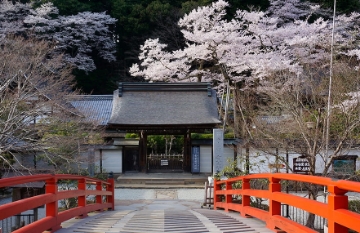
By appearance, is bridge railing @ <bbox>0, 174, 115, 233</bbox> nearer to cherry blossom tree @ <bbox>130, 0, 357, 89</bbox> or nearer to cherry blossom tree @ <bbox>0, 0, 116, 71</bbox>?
cherry blossom tree @ <bbox>130, 0, 357, 89</bbox>

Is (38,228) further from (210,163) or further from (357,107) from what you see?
(210,163)

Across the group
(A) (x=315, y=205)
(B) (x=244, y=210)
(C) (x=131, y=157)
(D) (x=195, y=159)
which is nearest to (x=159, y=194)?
(D) (x=195, y=159)

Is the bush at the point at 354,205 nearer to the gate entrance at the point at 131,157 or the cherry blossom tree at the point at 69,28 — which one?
the gate entrance at the point at 131,157

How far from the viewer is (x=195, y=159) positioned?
65.0 ft

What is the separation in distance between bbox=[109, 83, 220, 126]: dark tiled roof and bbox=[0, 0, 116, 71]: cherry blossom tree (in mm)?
10152

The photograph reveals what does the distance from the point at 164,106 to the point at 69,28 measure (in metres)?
14.1

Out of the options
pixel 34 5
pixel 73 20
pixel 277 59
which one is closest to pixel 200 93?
pixel 277 59

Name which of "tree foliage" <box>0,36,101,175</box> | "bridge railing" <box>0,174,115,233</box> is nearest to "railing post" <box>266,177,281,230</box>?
"bridge railing" <box>0,174,115,233</box>

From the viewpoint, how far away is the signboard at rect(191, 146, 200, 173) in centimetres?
1966

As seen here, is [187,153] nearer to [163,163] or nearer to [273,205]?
[163,163]

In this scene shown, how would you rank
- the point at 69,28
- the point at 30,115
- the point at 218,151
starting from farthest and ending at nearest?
the point at 69,28, the point at 218,151, the point at 30,115

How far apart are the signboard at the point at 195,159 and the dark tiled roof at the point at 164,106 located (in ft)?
5.19

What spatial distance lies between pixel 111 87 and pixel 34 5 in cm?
860

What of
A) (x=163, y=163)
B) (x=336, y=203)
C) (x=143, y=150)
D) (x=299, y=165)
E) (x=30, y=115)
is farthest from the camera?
(x=143, y=150)
